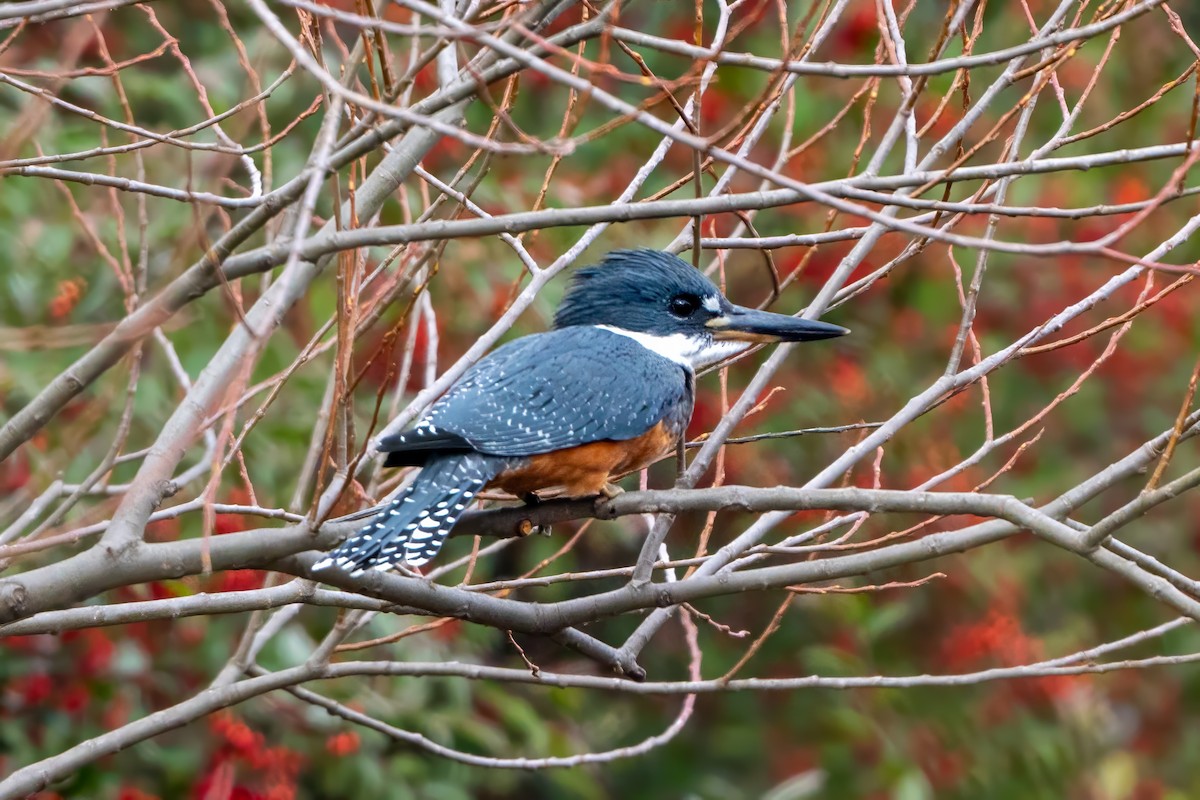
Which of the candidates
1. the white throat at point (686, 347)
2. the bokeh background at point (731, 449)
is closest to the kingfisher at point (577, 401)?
the white throat at point (686, 347)

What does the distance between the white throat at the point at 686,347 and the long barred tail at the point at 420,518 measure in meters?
0.75

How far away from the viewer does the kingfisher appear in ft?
8.63

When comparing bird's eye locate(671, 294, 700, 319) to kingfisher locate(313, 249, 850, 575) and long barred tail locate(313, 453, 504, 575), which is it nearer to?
kingfisher locate(313, 249, 850, 575)

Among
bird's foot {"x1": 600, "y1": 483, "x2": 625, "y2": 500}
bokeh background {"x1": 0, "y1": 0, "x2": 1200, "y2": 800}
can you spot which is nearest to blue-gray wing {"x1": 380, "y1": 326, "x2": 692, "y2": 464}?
bird's foot {"x1": 600, "y1": 483, "x2": 625, "y2": 500}

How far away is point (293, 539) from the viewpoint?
2.09 meters

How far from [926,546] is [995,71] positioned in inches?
137

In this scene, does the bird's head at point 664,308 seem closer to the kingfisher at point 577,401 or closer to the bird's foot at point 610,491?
the kingfisher at point 577,401

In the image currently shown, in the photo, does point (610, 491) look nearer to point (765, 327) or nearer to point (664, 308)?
point (765, 327)

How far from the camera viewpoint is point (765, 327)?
3293mm

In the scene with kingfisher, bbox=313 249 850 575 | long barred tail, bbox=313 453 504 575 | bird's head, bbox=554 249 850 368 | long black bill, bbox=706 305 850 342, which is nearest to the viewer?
long barred tail, bbox=313 453 504 575

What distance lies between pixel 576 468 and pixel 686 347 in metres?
0.61

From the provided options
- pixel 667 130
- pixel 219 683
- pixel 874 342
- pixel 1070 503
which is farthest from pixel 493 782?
pixel 667 130

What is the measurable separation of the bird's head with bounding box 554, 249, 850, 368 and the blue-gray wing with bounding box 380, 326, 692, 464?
0.30 feet

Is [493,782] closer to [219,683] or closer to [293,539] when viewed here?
[219,683]
